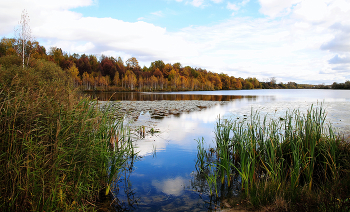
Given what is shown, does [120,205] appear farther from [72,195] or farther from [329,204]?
[329,204]

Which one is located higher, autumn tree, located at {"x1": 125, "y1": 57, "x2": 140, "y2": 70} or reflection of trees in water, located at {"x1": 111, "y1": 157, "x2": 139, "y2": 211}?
autumn tree, located at {"x1": 125, "y1": 57, "x2": 140, "y2": 70}

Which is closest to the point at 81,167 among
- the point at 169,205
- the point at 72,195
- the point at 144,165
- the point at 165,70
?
the point at 72,195

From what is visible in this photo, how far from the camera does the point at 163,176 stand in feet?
19.4

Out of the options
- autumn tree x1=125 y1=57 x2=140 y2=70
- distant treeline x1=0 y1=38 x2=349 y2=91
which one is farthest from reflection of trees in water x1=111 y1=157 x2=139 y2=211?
autumn tree x1=125 y1=57 x2=140 y2=70

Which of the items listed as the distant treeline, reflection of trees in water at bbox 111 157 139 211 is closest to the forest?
the distant treeline

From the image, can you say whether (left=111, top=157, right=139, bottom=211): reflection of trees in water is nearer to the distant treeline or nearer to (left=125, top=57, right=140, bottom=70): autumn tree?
the distant treeline

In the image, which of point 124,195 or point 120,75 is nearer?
point 124,195

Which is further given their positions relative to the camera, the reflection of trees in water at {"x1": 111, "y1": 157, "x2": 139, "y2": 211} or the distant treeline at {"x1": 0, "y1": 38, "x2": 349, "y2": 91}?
the distant treeline at {"x1": 0, "y1": 38, "x2": 349, "y2": 91}

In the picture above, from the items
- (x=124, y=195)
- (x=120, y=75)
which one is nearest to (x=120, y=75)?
(x=120, y=75)

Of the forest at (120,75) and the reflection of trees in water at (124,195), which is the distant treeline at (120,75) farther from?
the reflection of trees in water at (124,195)

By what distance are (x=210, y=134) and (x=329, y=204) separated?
25.4 ft

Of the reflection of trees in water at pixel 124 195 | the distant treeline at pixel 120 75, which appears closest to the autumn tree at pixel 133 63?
the distant treeline at pixel 120 75

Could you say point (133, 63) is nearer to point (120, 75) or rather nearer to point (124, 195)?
point (120, 75)

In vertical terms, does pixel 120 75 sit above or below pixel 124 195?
above
